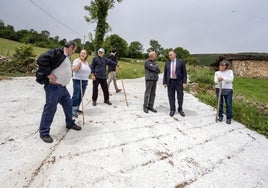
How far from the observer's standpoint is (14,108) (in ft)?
16.9

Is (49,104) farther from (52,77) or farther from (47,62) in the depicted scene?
(47,62)

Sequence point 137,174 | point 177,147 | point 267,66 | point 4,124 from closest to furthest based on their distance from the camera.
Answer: point 137,174
point 177,147
point 4,124
point 267,66

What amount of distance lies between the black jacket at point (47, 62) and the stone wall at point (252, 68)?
2253 centimetres

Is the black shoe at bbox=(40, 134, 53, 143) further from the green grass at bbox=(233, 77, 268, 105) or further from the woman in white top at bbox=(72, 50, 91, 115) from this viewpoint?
the green grass at bbox=(233, 77, 268, 105)

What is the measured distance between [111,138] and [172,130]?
1.55 meters

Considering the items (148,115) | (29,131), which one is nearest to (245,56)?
(148,115)

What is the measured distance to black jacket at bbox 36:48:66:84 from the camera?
312cm

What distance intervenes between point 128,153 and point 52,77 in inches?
71.2

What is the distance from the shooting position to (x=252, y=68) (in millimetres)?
21062

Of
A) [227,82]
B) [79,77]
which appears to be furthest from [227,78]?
[79,77]

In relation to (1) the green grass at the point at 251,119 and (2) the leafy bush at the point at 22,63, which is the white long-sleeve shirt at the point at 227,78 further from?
(2) the leafy bush at the point at 22,63

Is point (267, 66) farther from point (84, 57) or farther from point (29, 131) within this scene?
point (29, 131)

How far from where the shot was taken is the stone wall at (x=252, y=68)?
20688 mm

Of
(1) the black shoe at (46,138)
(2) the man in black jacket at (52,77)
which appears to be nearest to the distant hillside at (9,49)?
(2) the man in black jacket at (52,77)
